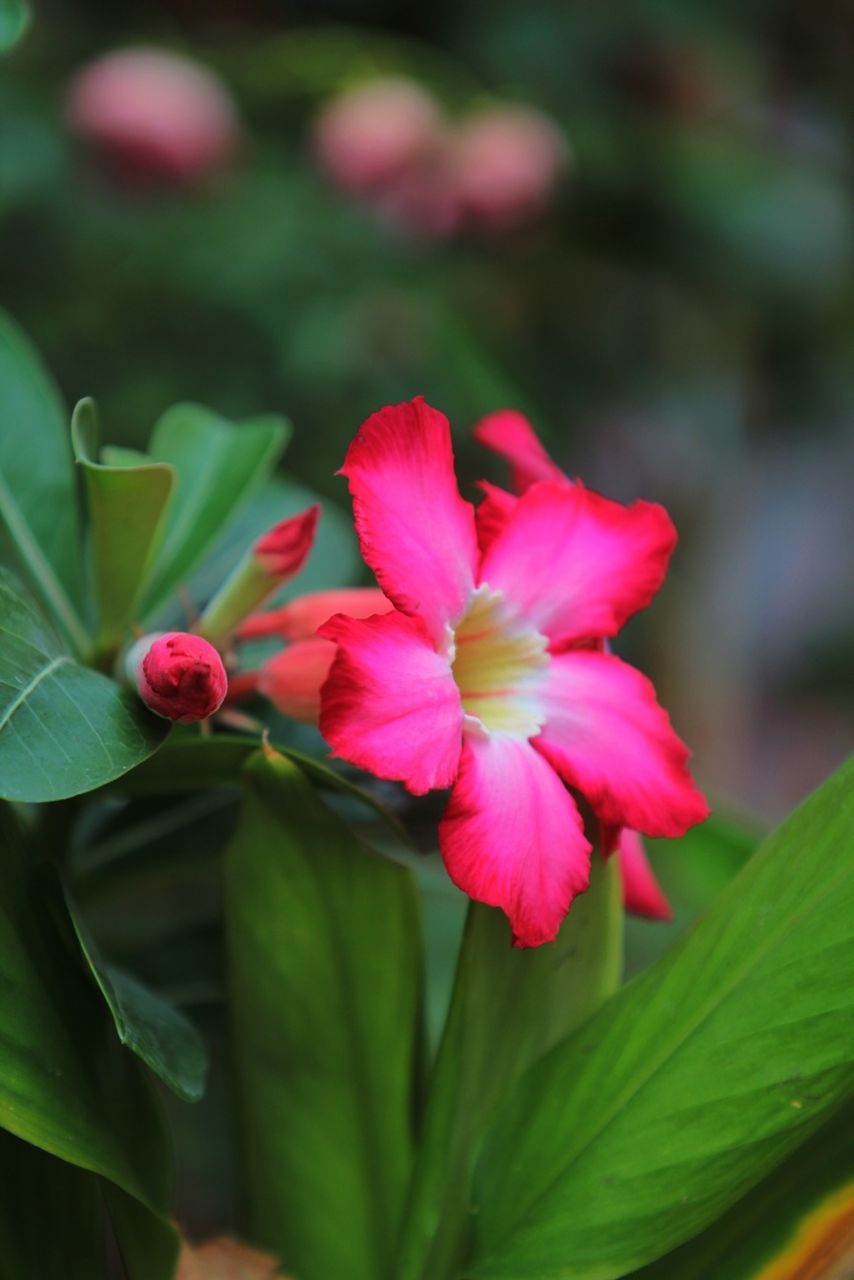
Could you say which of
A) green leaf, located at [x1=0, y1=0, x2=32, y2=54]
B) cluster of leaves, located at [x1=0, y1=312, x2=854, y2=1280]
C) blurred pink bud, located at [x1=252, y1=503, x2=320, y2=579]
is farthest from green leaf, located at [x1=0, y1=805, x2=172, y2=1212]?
green leaf, located at [x1=0, y1=0, x2=32, y2=54]

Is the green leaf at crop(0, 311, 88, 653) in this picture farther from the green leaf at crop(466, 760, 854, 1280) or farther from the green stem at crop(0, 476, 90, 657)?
the green leaf at crop(466, 760, 854, 1280)

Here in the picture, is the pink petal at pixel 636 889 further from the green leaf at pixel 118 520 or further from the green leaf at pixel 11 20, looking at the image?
the green leaf at pixel 11 20

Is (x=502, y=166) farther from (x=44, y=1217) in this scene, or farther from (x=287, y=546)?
(x=44, y=1217)

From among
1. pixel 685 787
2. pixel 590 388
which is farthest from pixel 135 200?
pixel 685 787

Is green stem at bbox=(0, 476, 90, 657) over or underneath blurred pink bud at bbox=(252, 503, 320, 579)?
underneath

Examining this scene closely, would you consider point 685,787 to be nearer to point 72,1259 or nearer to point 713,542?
point 72,1259
